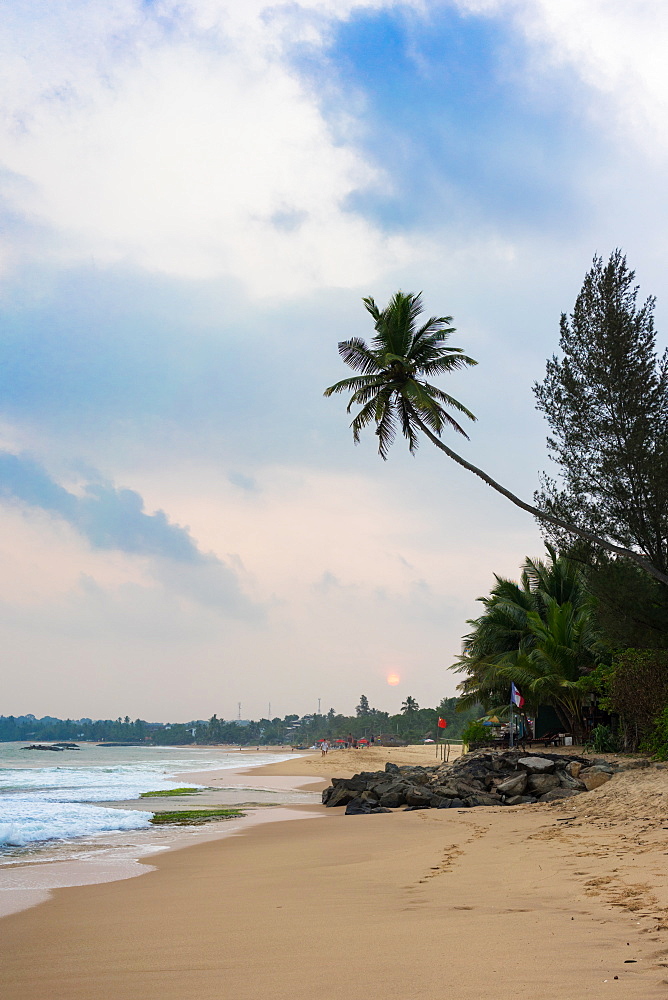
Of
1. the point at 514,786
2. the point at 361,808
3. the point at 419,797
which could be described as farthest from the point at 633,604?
the point at 361,808

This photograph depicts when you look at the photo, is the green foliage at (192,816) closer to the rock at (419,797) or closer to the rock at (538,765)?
the rock at (419,797)

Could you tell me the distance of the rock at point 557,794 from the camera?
16.0 metres

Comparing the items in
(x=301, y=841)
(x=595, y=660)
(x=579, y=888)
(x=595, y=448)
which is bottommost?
(x=301, y=841)

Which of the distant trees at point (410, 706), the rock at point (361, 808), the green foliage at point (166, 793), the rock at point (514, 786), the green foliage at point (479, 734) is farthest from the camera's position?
the distant trees at point (410, 706)

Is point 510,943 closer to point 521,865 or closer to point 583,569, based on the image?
point 521,865

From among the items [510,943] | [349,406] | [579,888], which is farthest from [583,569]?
[510,943]

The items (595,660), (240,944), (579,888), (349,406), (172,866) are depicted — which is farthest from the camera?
(595,660)

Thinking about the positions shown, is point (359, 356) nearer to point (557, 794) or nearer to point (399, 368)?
point (399, 368)

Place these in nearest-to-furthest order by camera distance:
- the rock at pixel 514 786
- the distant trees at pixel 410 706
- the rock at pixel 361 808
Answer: the rock at pixel 514 786
the rock at pixel 361 808
the distant trees at pixel 410 706

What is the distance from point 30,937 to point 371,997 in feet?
13.2

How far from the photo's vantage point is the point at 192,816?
742 inches

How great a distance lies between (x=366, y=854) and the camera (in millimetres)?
10750

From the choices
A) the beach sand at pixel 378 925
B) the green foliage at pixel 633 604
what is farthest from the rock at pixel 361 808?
the green foliage at pixel 633 604

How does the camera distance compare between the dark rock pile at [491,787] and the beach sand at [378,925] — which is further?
the dark rock pile at [491,787]
